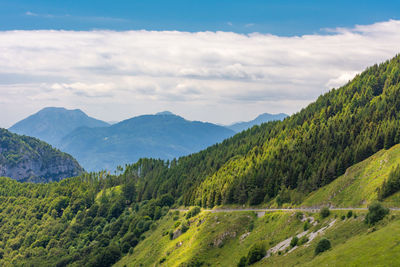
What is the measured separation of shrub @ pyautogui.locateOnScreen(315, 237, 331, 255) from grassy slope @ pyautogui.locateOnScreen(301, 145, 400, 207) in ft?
84.7

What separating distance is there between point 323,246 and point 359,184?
135 ft

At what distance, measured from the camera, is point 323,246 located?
66.9 meters

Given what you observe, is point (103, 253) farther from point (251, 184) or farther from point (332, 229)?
point (332, 229)

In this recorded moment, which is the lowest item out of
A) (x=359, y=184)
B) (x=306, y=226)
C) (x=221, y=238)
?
(x=221, y=238)

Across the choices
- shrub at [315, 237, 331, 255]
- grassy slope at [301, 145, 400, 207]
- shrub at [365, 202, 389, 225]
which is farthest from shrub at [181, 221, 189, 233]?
shrub at [365, 202, 389, 225]

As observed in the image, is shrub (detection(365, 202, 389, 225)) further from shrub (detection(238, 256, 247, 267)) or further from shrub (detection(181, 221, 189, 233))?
shrub (detection(181, 221, 189, 233))

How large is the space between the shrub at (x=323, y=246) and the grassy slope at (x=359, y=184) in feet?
84.7

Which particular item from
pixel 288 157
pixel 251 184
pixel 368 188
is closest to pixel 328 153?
pixel 288 157

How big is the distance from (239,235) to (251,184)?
108 ft

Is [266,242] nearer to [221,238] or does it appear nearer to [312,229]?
[312,229]

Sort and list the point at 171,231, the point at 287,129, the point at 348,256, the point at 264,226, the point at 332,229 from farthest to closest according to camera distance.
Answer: the point at 287,129, the point at 171,231, the point at 264,226, the point at 332,229, the point at 348,256

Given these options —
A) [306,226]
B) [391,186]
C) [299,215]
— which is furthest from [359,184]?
[306,226]

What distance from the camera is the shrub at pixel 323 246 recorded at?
219 ft

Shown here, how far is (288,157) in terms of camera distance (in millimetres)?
148125
